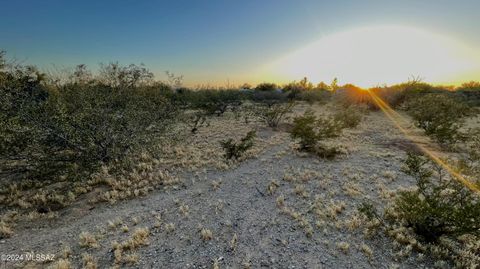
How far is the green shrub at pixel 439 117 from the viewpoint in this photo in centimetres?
1598

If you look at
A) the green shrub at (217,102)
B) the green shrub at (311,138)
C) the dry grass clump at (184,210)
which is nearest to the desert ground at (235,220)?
Answer: the dry grass clump at (184,210)

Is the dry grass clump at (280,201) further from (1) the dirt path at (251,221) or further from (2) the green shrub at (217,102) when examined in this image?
(2) the green shrub at (217,102)

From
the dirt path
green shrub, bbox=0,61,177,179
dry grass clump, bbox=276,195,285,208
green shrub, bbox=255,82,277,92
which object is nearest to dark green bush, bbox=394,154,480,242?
the dirt path

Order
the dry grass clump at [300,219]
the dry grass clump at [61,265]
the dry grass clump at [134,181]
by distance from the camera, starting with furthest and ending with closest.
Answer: the dry grass clump at [134,181] < the dry grass clump at [300,219] < the dry grass clump at [61,265]

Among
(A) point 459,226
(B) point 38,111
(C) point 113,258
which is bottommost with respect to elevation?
(C) point 113,258

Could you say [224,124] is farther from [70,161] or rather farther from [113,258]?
[113,258]

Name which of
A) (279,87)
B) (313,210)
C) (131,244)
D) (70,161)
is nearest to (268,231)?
(313,210)

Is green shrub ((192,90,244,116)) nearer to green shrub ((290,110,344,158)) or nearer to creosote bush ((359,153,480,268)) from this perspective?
green shrub ((290,110,344,158))

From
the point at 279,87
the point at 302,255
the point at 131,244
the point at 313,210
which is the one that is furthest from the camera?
the point at 279,87

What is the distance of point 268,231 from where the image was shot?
23.4 ft

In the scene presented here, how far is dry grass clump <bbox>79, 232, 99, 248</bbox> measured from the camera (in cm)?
681

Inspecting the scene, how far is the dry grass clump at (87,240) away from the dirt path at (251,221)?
13 cm

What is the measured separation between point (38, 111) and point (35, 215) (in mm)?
4722

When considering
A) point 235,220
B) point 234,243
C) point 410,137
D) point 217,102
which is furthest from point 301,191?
point 217,102
